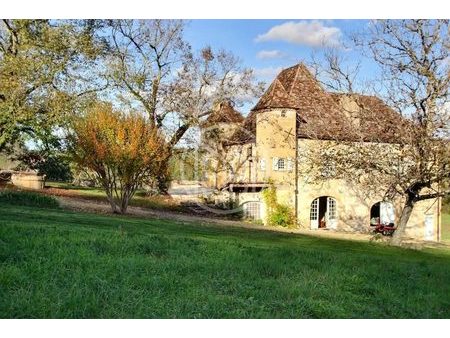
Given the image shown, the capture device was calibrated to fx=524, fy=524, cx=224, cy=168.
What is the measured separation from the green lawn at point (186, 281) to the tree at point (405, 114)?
20.4ft

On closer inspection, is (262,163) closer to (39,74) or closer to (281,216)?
(281,216)

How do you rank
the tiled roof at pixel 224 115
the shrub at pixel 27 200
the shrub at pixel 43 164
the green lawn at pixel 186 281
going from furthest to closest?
the tiled roof at pixel 224 115 < the shrub at pixel 43 164 < the shrub at pixel 27 200 < the green lawn at pixel 186 281

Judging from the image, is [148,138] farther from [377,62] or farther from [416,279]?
[416,279]

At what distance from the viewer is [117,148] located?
18.6 meters

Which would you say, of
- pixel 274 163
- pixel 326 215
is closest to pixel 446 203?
pixel 326 215

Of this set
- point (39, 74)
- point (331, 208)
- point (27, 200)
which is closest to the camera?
point (27, 200)

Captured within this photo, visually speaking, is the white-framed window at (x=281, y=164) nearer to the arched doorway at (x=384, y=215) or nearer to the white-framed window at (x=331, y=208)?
the white-framed window at (x=331, y=208)

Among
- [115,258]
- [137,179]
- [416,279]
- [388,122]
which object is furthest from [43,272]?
[137,179]

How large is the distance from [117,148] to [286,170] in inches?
438

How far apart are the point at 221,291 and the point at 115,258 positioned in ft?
6.53

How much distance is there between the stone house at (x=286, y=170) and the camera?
26938mm

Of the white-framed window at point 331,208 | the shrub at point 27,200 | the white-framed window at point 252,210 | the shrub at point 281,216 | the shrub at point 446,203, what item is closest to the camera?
the shrub at point 27,200

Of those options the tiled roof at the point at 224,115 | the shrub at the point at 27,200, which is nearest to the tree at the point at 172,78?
the tiled roof at the point at 224,115
